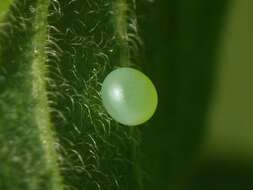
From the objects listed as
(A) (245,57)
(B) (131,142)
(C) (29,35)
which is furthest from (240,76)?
(C) (29,35)

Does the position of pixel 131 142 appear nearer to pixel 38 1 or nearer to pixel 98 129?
pixel 98 129

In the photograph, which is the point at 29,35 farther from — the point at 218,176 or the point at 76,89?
A: the point at 218,176

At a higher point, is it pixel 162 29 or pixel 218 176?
pixel 162 29
